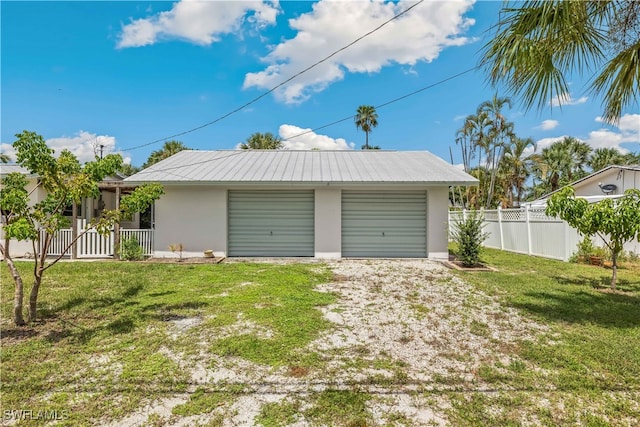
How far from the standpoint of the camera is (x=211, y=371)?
324 centimetres

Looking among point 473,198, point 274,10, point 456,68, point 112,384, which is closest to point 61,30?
point 274,10

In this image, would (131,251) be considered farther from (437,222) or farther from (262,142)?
(262,142)

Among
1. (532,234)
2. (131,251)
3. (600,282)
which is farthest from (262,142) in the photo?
(600,282)

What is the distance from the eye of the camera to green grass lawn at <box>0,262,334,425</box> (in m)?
2.86

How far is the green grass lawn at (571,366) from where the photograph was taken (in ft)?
8.54

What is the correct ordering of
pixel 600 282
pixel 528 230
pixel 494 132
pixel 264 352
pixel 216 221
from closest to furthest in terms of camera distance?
pixel 264 352, pixel 600 282, pixel 216 221, pixel 528 230, pixel 494 132

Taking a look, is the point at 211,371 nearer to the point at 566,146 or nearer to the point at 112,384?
the point at 112,384

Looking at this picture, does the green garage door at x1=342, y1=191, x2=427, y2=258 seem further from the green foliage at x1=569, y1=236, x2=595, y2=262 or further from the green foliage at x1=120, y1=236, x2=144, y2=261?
the green foliage at x1=120, y1=236, x2=144, y2=261

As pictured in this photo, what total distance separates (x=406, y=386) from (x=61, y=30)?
477 inches

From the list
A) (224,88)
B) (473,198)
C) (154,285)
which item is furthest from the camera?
(473,198)

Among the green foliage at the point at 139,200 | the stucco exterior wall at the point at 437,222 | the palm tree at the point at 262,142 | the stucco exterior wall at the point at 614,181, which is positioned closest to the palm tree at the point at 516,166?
the stucco exterior wall at the point at 614,181

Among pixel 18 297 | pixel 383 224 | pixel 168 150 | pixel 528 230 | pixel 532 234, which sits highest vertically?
pixel 168 150

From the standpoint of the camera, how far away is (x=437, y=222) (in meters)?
10.6

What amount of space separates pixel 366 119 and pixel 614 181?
2178cm
